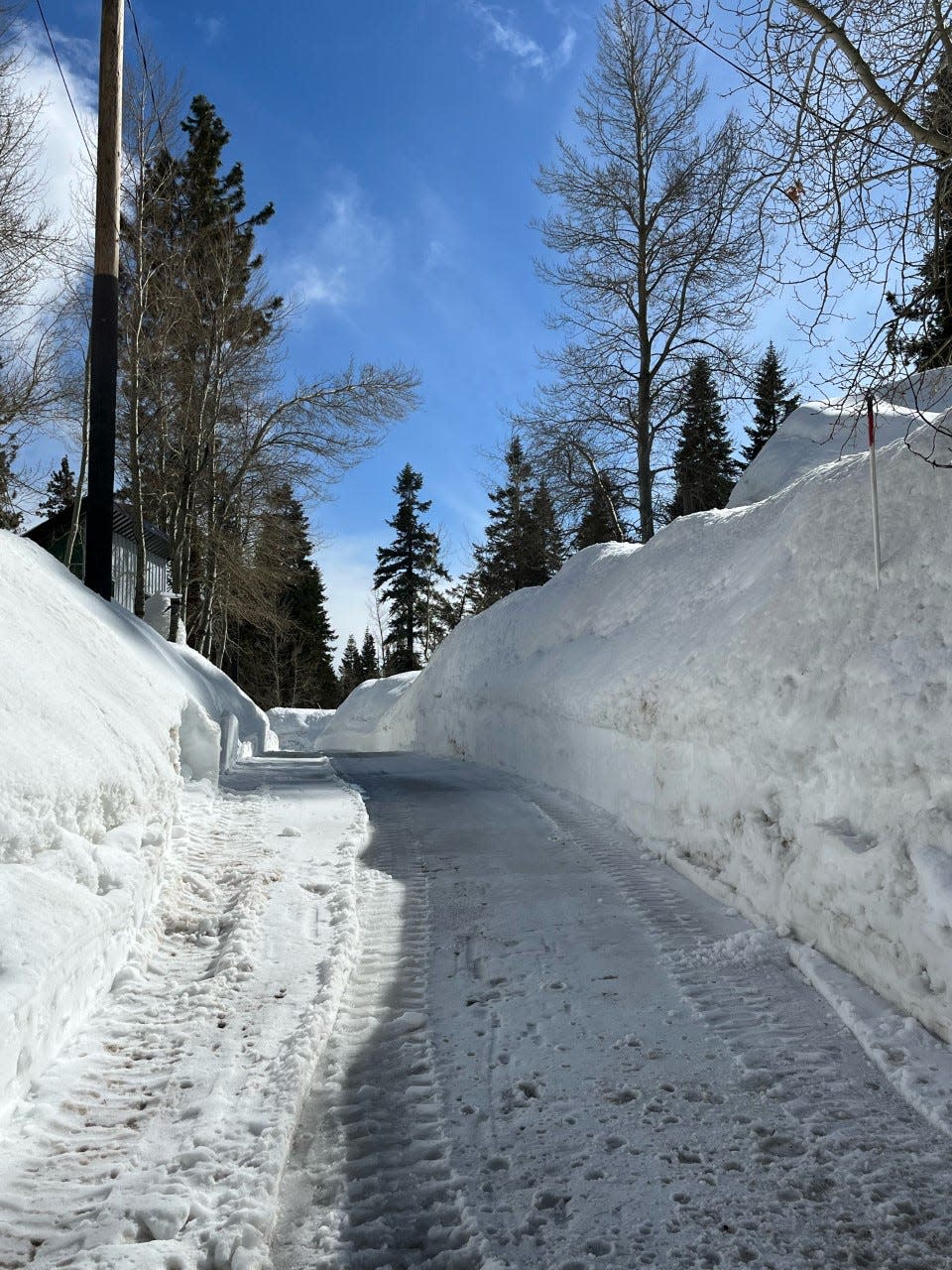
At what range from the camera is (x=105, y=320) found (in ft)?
28.6

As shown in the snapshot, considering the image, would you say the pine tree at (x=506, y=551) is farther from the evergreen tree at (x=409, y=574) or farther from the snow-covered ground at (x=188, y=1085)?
the snow-covered ground at (x=188, y=1085)

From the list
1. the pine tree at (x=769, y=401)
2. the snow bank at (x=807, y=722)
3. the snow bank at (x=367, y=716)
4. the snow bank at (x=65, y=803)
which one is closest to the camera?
the snow bank at (x=65, y=803)

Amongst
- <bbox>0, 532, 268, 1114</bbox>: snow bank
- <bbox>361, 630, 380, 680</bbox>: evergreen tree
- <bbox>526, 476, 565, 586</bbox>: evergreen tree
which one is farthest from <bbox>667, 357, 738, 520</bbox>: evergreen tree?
<bbox>361, 630, 380, 680</bbox>: evergreen tree

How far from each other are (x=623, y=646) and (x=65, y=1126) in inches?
247

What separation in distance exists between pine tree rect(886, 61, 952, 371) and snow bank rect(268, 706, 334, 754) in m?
24.2

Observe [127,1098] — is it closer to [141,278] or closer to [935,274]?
[935,274]

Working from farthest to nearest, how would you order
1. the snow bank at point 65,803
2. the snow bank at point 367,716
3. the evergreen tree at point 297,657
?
1. the evergreen tree at point 297,657
2. the snow bank at point 367,716
3. the snow bank at point 65,803

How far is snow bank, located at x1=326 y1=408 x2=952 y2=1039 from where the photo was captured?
337 cm

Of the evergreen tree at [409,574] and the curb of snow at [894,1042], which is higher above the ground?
the evergreen tree at [409,574]

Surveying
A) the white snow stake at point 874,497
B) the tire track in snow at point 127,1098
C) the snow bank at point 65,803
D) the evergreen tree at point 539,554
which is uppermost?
the evergreen tree at point 539,554

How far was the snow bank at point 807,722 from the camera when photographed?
133 inches

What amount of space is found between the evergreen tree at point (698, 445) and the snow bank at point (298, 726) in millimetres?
15031

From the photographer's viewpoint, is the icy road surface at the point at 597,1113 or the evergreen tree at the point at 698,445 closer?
the icy road surface at the point at 597,1113

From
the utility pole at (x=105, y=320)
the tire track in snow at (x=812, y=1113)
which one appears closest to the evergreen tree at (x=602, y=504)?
the utility pole at (x=105, y=320)
